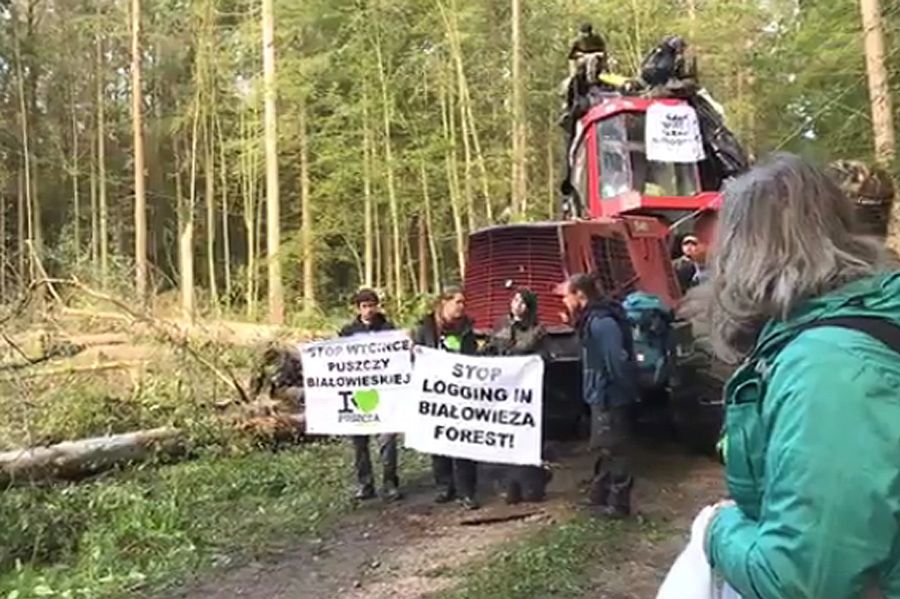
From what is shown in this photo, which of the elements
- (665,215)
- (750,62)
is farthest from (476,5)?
(665,215)

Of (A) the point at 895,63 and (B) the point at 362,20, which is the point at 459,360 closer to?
(A) the point at 895,63

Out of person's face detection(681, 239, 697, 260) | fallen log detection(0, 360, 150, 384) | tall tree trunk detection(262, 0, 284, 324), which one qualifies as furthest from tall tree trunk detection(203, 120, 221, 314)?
person's face detection(681, 239, 697, 260)

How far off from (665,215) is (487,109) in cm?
1354

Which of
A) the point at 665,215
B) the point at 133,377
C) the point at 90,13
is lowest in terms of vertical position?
the point at 133,377

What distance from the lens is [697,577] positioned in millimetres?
1653

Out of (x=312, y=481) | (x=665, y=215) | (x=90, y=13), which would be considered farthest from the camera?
(x=90, y=13)

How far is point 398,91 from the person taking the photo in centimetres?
2192

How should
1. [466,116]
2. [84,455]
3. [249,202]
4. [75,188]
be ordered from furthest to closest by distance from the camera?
[75,188], [249,202], [466,116], [84,455]

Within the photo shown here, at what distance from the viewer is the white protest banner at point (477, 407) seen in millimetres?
6777

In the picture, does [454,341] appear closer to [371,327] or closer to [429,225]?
[371,327]

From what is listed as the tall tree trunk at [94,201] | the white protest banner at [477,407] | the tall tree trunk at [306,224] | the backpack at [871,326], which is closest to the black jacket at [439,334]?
the white protest banner at [477,407]

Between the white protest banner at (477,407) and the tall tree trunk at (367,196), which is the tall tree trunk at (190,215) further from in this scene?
the white protest banner at (477,407)

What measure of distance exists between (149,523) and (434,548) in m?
2.10

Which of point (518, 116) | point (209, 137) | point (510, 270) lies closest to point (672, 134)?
point (510, 270)
